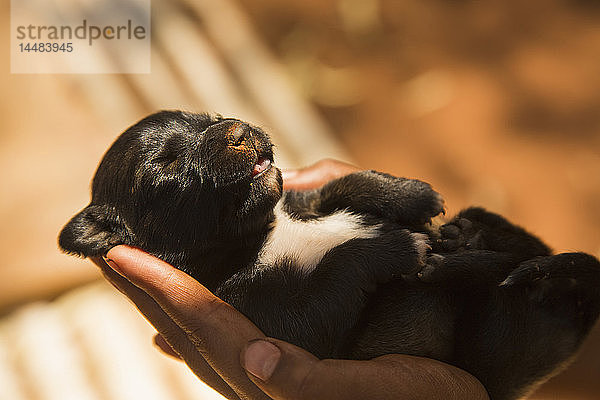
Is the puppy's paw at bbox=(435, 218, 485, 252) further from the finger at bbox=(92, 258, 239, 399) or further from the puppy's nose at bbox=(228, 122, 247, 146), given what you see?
the finger at bbox=(92, 258, 239, 399)

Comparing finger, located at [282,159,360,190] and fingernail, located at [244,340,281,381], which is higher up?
finger, located at [282,159,360,190]

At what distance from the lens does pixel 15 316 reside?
3750 mm

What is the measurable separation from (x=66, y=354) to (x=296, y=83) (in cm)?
256

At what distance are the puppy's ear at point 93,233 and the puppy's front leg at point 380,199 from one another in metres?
0.68

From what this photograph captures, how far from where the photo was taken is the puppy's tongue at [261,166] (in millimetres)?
2145

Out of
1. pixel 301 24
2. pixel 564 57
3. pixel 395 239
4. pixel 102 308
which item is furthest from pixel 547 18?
pixel 102 308

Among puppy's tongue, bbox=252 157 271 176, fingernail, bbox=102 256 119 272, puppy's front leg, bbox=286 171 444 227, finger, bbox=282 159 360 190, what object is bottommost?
fingernail, bbox=102 256 119 272

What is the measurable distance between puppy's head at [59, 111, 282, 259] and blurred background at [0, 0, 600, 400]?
5.09 ft

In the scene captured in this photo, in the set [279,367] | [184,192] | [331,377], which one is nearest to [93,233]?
[184,192]

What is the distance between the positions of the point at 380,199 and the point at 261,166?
499 mm

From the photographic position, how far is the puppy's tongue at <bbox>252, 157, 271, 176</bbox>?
2.14 m

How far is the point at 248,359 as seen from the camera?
1.73m

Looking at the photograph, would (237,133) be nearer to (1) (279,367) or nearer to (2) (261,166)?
(2) (261,166)

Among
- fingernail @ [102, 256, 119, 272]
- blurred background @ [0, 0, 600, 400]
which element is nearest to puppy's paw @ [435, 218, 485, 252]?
fingernail @ [102, 256, 119, 272]
